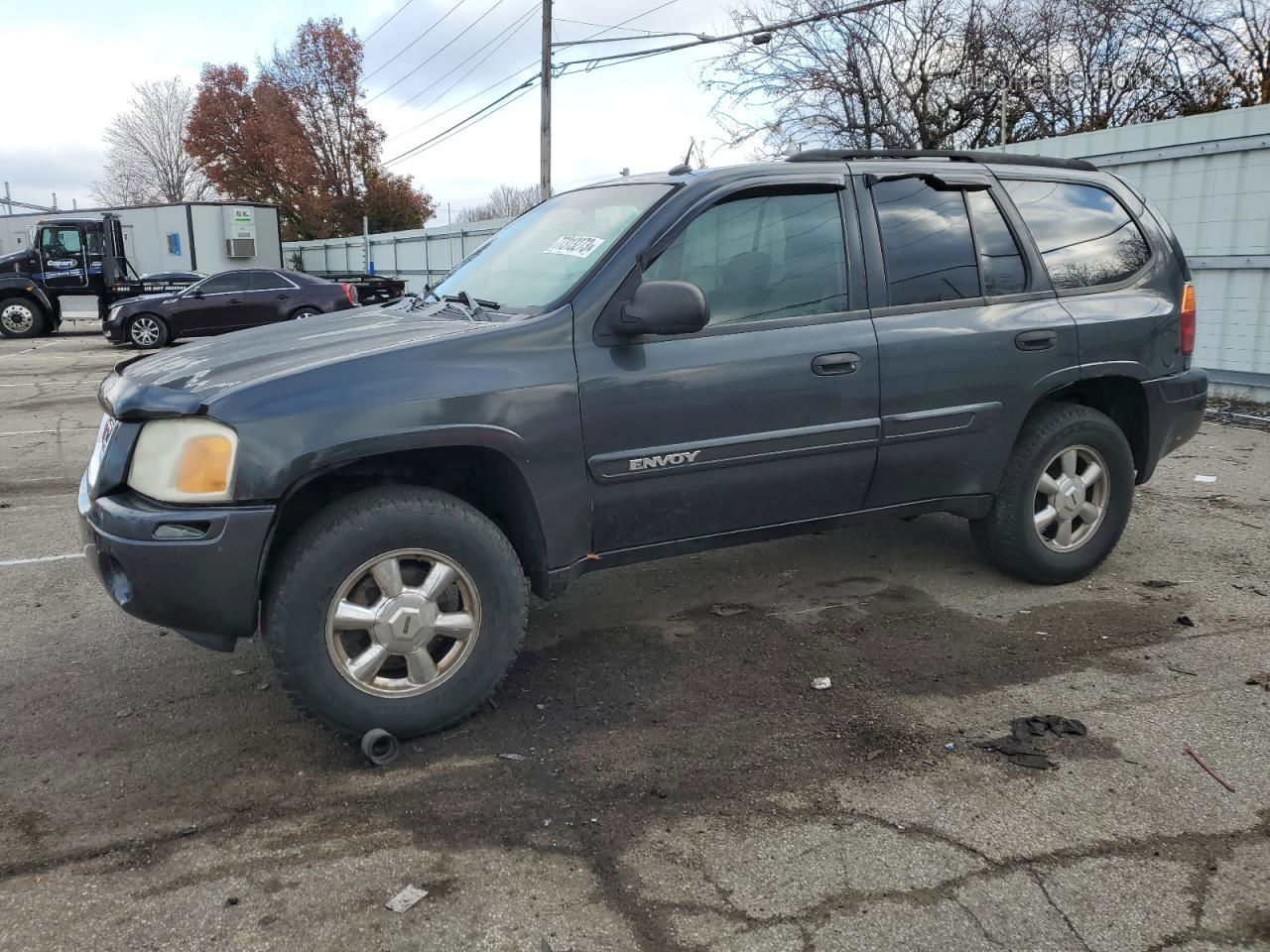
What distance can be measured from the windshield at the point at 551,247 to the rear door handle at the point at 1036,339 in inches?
65.9

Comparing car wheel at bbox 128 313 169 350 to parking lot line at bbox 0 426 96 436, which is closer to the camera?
parking lot line at bbox 0 426 96 436

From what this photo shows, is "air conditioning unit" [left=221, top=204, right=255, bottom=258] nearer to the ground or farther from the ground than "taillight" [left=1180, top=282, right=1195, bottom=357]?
farther from the ground

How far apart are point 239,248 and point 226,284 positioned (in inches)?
469

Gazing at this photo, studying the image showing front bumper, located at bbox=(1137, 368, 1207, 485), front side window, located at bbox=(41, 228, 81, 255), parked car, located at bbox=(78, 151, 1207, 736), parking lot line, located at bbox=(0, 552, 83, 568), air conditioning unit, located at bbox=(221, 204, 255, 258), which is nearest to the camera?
parked car, located at bbox=(78, 151, 1207, 736)

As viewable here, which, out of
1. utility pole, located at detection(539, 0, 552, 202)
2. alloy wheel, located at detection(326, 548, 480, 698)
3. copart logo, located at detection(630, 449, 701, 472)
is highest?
utility pole, located at detection(539, 0, 552, 202)

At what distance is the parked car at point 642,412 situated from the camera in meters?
3.04

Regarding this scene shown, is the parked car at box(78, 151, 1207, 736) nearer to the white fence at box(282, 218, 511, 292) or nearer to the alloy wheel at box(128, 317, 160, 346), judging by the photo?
the alloy wheel at box(128, 317, 160, 346)

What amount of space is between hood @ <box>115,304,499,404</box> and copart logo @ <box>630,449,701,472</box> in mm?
690

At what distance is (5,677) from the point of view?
3.85m

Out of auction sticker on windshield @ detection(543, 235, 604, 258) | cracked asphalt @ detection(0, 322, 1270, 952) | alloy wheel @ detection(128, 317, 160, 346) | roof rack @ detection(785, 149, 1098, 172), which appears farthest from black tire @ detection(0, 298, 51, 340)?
roof rack @ detection(785, 149, 1098, 172)

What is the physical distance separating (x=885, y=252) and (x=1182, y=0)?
2547cm

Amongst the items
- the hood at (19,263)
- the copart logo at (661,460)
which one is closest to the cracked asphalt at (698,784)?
the copart logo at (661,460)

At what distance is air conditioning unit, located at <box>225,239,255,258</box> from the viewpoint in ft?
96.3

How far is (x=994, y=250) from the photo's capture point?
14.3 feet
